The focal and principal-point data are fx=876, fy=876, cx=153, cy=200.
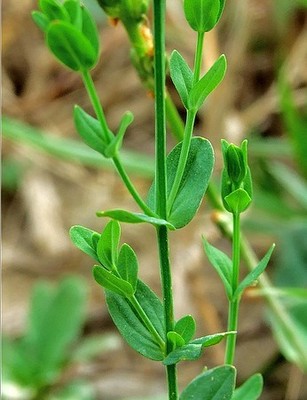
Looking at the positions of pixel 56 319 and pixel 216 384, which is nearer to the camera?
pixel 216 384

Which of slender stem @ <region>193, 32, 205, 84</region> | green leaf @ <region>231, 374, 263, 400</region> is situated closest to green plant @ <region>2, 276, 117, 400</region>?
green leaf @ <region>231, 374, 263, 400</region>

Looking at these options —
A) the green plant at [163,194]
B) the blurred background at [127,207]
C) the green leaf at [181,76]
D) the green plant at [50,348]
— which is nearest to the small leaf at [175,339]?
the green plant at [163,194]

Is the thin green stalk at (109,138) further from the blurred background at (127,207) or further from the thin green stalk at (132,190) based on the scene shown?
the blurred background at (127,207)

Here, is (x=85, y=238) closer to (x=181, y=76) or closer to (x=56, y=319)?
(x=181, y=76)

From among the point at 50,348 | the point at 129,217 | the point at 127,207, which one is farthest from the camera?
the point at 127,207

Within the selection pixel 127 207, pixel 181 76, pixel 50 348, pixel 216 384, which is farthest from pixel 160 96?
pixel 127 207

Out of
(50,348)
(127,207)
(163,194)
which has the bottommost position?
(50,348)
